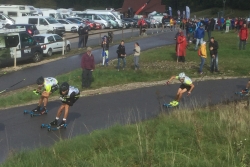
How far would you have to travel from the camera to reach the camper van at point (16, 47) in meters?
26.3

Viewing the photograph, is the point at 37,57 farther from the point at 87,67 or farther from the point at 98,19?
the point at 98,19

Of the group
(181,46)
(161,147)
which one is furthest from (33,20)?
(161,147)

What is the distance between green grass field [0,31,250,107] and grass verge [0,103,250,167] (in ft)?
29.9

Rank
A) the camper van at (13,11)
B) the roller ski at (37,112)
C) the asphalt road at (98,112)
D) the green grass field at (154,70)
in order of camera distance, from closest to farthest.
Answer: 1. the asphalt road at (98,112)
2. the roller ski at (37,112)
3. the green grass field at (154,70)
4. the camper van at (13,11)

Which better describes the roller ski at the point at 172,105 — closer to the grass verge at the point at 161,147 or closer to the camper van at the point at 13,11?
the grass verge at the point at 161,147

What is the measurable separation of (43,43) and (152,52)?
7086 mm

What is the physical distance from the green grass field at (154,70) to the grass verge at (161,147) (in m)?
9.11

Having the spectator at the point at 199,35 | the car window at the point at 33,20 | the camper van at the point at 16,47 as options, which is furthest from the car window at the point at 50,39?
the car window at the point at 33,20

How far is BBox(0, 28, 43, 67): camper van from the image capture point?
86.4 feet

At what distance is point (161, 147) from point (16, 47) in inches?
777

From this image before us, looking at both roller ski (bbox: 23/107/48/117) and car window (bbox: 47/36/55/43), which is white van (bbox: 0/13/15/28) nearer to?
car window (bbox: 47/36/55/43)

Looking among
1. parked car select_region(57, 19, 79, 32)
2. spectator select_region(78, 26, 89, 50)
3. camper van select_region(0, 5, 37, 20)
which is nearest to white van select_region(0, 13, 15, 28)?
camper van select_region(0, 5, 37, 20)

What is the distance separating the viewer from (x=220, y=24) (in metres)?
47.2

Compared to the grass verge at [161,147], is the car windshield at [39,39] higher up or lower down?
higher up
